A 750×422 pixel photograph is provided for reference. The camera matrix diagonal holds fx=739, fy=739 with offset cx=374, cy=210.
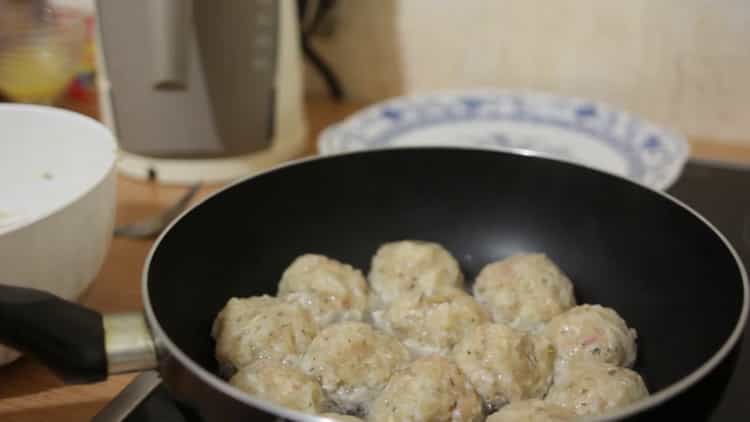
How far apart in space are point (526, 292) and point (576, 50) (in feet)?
1.86

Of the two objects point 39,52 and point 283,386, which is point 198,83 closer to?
point 39,52

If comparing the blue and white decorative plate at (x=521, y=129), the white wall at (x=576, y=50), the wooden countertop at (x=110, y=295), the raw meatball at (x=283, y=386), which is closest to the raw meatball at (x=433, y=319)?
the raw meatball at (x=283, y=386)

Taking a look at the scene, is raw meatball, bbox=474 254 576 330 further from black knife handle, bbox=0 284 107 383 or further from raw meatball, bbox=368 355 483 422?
black knife handle, bbox=0 284 107 383

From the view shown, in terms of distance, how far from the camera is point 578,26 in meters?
1.14

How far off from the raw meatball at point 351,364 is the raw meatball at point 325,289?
0.19 ft

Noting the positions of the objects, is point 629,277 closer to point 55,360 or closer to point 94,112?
point 55,360

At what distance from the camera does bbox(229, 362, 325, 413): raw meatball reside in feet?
1.92

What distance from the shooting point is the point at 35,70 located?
3.81 feet

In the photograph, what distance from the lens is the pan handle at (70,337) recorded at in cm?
48

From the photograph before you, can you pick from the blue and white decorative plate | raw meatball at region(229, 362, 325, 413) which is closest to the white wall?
the blue and white decorative plate

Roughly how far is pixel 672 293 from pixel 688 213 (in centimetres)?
8

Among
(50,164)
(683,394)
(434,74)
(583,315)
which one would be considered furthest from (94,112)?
(683,394)

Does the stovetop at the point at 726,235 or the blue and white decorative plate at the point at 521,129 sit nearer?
the stovetop at the point at 726,235

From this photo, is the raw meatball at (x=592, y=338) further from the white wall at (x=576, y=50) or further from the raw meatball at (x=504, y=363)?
the white wall at (x=576, y=50)
